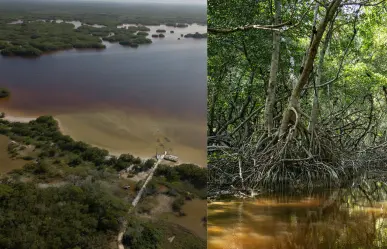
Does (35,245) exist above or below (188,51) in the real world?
below

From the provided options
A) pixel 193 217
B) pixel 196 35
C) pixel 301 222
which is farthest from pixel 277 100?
pixel 193 217

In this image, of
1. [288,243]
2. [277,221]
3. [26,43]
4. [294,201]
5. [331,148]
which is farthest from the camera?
[331,148]

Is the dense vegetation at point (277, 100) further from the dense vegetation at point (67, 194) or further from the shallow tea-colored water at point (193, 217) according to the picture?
the dense vegetation at point (67, 194)

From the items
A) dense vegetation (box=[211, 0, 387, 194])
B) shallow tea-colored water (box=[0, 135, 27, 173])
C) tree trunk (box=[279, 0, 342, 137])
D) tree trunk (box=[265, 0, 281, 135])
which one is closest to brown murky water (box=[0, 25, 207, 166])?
shallow tea-colored water (box=[0, 135, 27, 173])

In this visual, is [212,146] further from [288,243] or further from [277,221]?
[288,243]

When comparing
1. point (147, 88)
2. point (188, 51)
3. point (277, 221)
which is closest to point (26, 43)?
point (147, 88)

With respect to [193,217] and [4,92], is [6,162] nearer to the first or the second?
[4,92]
